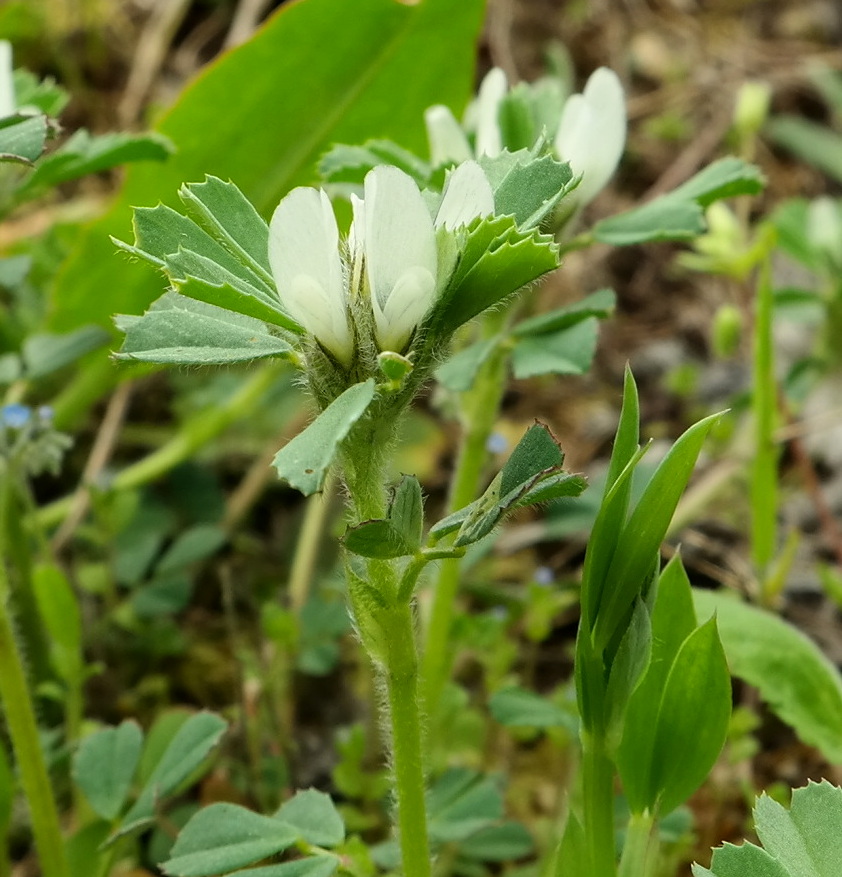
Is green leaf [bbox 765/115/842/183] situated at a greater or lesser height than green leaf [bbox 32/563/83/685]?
greater

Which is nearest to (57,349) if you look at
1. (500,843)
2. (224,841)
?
(224,841)

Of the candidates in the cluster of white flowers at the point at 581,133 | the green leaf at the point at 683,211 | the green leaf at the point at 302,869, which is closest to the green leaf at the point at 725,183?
the green leaf at the point at 683,211

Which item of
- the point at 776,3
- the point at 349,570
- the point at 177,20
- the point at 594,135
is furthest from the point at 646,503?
the point at 776,3

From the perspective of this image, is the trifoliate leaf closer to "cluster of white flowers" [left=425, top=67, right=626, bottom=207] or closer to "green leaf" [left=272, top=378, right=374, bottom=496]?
"cluster of white flowers" [left=425, top=67, right=626, bottom=207]

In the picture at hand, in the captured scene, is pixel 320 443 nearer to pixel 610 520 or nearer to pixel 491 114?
pixel 610 520

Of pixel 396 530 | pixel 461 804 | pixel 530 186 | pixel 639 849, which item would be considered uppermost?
pixel 530 186

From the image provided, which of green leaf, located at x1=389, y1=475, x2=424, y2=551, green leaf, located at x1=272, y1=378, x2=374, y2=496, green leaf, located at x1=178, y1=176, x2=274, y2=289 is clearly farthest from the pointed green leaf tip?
green leaf, located at x1=178, y1=176, x2=274, y2=289
